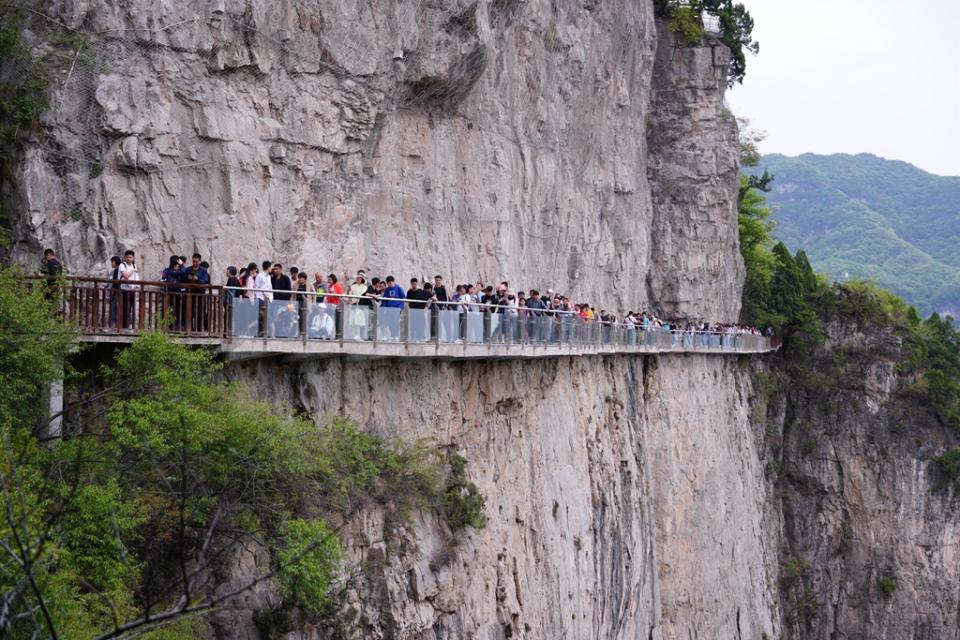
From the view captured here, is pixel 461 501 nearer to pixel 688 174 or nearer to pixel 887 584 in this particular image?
pixel 688 174

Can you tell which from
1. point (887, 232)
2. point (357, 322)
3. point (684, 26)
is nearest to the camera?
point (357, 322)

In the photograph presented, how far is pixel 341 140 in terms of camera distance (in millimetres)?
20734

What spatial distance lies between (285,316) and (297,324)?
28 centimetres

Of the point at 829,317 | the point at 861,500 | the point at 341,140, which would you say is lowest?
the point at 861,500

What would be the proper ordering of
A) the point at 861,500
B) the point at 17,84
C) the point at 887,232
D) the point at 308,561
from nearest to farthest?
the point at 308,561 → the point at 17,84 → the point at 861,500 → the point at 887,232

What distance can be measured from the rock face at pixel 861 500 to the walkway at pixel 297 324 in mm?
32717

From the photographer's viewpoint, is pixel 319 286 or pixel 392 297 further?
pixel 392 297

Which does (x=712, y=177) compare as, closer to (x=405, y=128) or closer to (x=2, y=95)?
(x=405, y=128)

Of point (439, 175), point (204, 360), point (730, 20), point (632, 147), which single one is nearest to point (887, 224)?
point (730, 20)

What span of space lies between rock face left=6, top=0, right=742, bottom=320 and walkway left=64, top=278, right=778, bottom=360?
172cm

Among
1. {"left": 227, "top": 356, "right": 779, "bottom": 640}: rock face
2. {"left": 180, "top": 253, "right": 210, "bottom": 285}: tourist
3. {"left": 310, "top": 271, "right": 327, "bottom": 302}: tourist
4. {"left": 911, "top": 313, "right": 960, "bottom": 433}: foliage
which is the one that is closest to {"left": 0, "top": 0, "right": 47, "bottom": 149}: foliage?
{"left": 180, "top": 253, "right": 210, "bottom": 285}: tourist

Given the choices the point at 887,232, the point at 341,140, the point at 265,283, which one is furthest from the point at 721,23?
the point at 887,232

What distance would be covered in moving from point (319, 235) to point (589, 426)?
1248 cm

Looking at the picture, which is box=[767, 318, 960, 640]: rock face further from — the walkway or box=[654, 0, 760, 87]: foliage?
the walkway
